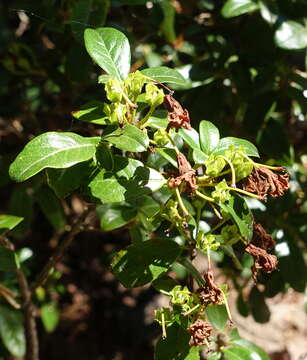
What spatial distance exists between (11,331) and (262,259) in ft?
3.35

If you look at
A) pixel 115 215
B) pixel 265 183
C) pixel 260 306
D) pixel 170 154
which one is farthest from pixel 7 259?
pixel 260 306

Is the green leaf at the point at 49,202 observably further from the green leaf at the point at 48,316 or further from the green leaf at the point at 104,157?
the green leaf at the point at 104,157

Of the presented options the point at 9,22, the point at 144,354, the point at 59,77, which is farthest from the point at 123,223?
the point at 9,22

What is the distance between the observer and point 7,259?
1230 mm

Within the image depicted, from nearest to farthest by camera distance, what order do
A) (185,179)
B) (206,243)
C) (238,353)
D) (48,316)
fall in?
1. (185,179)
2. (206,243)
3. (238,353)
4. (48,316)

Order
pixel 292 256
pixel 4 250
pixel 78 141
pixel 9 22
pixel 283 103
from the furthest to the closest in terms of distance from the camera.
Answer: pixel 9 22, pixel 283 103, pixel 292 256, pixel 4 250, pixel 78 141

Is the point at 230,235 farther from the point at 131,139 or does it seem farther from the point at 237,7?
the point at 237,7

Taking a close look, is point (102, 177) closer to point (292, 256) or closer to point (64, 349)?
point (292, 256)

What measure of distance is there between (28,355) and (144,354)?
2.95ft

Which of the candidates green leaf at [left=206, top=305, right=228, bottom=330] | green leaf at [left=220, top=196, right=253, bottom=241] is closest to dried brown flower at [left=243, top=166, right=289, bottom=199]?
green leaf at [left=220, top=196, right=253, bottom=241]

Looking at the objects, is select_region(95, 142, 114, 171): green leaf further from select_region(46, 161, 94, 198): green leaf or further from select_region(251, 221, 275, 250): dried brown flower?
select_region(251, 221, 275, 250): dried brown flower

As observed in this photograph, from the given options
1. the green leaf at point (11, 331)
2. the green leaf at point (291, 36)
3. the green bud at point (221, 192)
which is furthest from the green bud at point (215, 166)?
the green leaf at point (11, 331)

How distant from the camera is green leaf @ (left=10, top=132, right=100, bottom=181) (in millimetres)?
847

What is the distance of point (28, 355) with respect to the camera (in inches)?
63.6
